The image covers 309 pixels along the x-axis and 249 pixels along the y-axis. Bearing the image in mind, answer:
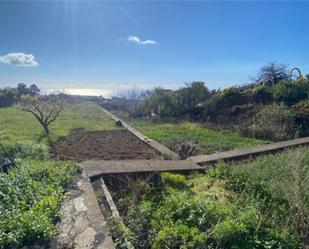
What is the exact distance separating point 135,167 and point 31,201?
3.17 meters

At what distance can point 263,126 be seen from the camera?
14.2 meters

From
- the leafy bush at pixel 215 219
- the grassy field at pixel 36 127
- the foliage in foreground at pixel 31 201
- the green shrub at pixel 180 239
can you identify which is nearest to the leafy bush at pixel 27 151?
the foliage in foreground at pixel 31 201

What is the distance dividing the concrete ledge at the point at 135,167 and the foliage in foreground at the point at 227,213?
1010 millimetres

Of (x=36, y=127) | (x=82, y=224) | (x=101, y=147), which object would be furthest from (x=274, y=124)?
(x=36, y=127)

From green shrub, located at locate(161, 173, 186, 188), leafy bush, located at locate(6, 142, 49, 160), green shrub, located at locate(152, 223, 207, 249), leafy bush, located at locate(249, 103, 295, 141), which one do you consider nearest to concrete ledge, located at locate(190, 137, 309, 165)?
green shrub, located at locate(161, 173, 186, 188)

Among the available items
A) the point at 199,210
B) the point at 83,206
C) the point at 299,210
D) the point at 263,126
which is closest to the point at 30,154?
the point at 83,206

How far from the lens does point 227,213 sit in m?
4.55

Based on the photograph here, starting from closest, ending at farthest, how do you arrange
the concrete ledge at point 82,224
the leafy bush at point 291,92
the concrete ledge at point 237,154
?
1. the concrete ledge at point 82,224
2. the concrete ledge at point 237,154
3. the leafy bush at point 291,92

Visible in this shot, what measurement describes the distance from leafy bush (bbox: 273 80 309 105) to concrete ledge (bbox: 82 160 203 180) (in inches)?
419

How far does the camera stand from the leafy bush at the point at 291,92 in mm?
16953

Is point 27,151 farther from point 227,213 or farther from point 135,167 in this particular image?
point 227,213

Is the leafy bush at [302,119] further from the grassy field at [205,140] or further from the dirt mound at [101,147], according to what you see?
the dirt mound at [101,147]

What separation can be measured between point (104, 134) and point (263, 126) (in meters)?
7.98

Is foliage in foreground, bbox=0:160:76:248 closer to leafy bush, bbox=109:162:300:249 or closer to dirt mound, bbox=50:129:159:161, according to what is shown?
leafy bush, bbox=109:162:300:249
